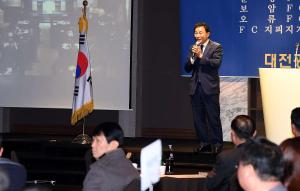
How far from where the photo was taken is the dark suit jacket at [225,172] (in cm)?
374

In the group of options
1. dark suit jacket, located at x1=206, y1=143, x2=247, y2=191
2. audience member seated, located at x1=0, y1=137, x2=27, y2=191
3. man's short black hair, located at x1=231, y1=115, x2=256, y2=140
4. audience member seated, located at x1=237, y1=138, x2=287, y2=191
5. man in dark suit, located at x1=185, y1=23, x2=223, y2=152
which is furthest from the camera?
man in dark suit, located at x1=185, y1=23, x2=223, y2=152

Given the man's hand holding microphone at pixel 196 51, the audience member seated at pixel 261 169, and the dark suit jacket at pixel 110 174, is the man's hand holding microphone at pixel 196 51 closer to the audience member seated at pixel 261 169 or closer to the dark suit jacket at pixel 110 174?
the dark suit jacket at pixel 110 174

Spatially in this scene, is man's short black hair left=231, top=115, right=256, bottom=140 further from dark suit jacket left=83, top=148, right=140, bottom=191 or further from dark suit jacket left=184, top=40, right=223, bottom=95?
dark suit jacket left=184, top=40, right=223, bottom=95

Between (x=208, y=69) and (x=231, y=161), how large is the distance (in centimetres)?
297

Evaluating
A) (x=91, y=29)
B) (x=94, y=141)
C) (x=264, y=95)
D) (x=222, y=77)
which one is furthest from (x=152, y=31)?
(x=94, y=141)

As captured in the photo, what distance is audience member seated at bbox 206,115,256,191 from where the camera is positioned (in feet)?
12.3

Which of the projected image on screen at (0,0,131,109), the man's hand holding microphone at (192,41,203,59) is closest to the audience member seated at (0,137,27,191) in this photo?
the man's hand holding microphone at (192,41,203,59)

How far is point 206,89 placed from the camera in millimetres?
6637

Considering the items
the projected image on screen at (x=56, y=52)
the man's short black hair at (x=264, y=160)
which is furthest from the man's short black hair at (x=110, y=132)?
the projected image on screen at (x=56, y=52)

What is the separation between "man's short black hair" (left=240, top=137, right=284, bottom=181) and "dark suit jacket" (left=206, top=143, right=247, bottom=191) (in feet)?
4.48

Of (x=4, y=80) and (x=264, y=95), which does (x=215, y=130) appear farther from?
(x=4, y=80)

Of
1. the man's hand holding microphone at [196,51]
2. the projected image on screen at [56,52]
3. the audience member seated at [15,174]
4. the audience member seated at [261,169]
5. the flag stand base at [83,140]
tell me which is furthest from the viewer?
the projected image on screen at [56,52]

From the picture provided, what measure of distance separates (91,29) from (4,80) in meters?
1.42

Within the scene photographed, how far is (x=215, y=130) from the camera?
21.9 feet
